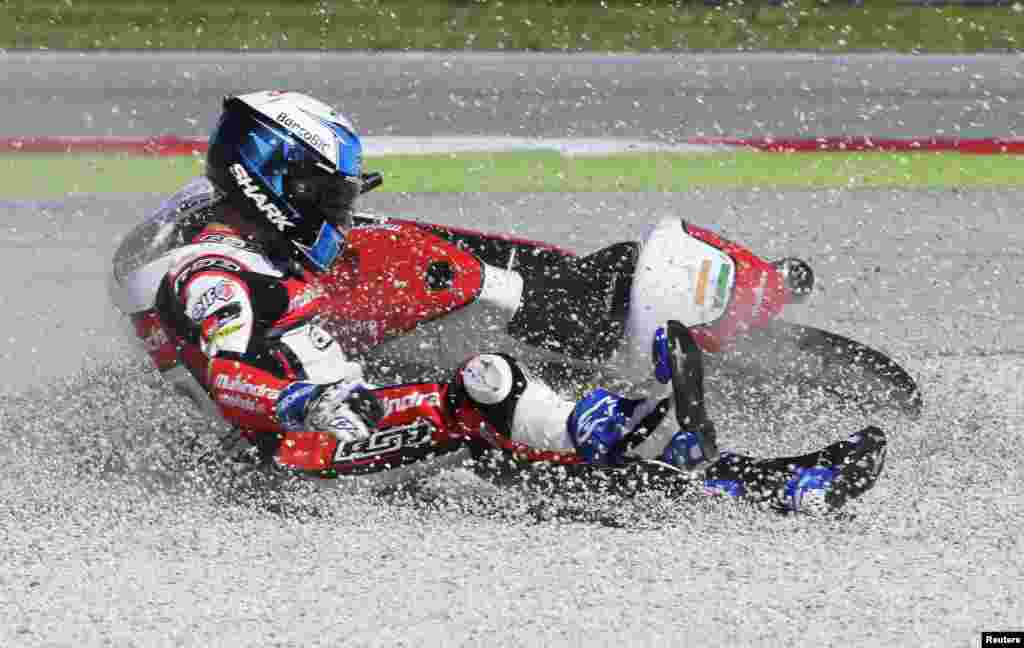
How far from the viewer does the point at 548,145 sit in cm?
971

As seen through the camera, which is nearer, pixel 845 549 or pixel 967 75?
pixel 845 549

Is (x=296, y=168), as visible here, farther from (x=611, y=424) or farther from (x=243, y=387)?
(x=611, y=424)

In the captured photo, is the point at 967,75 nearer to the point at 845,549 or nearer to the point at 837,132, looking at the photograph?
the point at 837,132

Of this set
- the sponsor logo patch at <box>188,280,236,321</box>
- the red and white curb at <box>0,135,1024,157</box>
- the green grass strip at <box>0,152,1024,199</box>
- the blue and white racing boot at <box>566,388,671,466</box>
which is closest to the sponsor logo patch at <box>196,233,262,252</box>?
the sponsor logo patch at <box>188,280,236,321</box>

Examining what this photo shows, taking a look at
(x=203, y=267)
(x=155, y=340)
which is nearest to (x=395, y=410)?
(x=203, y=267)

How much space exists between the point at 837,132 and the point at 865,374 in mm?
5158

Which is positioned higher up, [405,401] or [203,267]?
[203,267]

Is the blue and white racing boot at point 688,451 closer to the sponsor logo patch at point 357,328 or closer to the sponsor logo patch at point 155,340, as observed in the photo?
the sponsor logo patch at point 357,328

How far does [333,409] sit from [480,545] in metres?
0.58

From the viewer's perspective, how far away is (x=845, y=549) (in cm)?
429

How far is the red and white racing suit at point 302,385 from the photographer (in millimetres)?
4270

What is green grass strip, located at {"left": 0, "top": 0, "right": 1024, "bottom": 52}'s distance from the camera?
13.0 metres

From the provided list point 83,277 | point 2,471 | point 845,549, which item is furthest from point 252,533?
point 83,277

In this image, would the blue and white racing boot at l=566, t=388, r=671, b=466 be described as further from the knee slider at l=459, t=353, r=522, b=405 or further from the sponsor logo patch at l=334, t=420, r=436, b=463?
the sponsor logo patch at l=334, t=420, r=436, b=463
